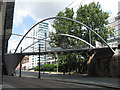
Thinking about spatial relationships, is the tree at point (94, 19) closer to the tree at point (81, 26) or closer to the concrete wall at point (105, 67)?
the tree at point (81, 26)

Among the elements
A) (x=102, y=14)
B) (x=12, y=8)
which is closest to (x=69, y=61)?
(x=102, y=14)

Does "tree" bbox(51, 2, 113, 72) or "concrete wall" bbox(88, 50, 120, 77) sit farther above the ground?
"tree" bbox(51, 2, 113, 72)

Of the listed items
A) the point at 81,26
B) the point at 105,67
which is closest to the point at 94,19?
the point at 81,26

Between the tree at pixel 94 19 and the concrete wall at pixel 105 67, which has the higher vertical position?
the tree at pixel 94 19

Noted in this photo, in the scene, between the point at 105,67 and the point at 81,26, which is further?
the point at 81,26

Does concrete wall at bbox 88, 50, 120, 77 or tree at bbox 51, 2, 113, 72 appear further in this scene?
tree at bbox 51, 2, 113, 72

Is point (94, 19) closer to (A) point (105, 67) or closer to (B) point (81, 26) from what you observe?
(B) point (81, 26)

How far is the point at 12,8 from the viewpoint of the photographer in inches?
1056

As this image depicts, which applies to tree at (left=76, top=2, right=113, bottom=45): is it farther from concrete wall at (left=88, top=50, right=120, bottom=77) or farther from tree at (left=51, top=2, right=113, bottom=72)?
concrete wall at (left=88, top=50, right=120, bottom=77)

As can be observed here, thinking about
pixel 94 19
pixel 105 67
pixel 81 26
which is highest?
pixel 94 19

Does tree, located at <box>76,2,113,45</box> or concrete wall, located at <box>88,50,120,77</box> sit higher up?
tree, located at <box>76,2,113,45</box>

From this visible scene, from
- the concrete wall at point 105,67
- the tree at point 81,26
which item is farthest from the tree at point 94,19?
the concrete wall at point 105,67

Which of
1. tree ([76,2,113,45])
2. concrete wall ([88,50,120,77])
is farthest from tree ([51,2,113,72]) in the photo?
concrete wall ([88,50,120,77])

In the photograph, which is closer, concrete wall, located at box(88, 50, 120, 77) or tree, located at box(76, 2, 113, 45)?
concrete wall, located at box(88, 50, 120, 77)
